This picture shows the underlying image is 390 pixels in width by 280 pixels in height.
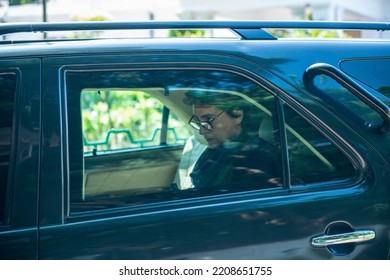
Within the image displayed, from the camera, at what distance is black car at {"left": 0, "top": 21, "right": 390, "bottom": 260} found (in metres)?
2.03

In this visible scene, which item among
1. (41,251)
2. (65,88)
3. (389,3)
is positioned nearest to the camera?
(41,251)

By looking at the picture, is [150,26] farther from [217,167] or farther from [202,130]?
[217,167]

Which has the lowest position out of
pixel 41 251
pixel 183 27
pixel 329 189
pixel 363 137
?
pixel 41 251

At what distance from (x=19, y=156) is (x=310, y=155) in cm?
115

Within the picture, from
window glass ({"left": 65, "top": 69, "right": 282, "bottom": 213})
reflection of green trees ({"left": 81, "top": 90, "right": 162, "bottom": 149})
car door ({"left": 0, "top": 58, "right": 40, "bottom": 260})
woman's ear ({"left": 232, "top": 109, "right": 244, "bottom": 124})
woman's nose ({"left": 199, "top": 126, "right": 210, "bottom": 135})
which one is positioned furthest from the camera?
reflection of green trees ({"left": 81, "top": 90, "right": 162, "bottom": 149})

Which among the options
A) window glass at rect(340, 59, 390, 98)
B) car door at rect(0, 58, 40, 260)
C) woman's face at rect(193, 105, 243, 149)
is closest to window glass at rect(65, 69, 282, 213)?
woman's face at rect(193, 105, 243, 149)

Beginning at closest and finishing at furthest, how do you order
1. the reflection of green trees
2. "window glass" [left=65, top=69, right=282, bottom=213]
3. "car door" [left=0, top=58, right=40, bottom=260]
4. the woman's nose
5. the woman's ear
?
"car door" [left=0, top=58, right=40, bottom=260] → "window glass" [left=65, top=69, right=282, bottom=213] → the woman's ear → the woman's nose → the reflection of green trees

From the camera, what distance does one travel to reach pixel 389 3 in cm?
1448

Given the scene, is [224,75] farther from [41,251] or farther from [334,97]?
[41,251]

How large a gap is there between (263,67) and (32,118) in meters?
0.94

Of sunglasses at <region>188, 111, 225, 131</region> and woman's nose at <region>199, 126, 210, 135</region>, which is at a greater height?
sunglasses at <region>188, 111, 225, 131</region>

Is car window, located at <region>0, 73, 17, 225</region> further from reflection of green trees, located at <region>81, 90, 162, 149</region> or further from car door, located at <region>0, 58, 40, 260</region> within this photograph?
reflection of green trees, located at <region>81, 90, 162, 149</region>

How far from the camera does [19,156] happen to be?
81.0 inches

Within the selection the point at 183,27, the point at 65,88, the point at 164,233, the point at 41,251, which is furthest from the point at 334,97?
the point at 41,251
